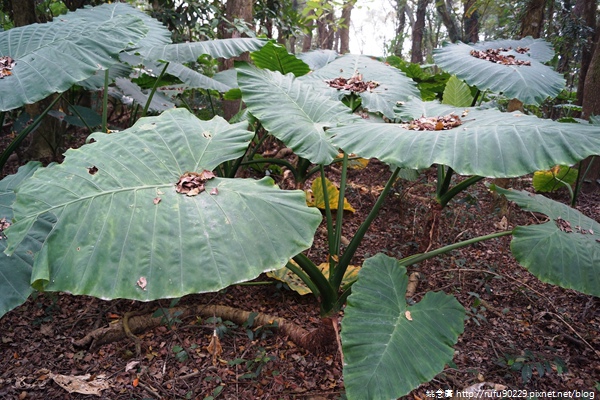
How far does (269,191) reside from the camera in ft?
3.41

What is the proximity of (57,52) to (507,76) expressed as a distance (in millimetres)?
1940

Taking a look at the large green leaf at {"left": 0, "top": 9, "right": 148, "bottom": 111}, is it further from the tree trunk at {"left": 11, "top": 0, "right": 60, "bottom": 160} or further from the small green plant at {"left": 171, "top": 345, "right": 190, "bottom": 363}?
the tree trunk at {"left": 11, "top": 0, "right": 60, "bottom": 160}

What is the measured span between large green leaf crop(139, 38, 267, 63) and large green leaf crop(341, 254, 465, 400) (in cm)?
130

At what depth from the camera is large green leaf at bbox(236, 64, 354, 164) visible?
1.32 meters

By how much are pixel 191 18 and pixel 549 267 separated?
139 inches

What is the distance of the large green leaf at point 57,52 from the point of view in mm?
1268

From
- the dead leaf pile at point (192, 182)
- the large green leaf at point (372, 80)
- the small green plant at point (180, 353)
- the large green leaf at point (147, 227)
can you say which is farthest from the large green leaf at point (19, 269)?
the large green leaf at point (372, 80)

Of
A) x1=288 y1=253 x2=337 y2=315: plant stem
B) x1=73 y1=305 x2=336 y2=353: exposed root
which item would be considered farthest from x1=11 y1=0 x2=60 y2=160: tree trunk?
x1=288 y1=253 x2=337 y2=315: plant stem

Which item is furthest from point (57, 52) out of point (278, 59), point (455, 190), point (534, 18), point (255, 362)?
point (534, 18)

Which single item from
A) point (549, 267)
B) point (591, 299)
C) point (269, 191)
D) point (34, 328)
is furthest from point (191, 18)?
point (591, 299)

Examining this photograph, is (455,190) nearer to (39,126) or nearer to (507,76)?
(507,76)

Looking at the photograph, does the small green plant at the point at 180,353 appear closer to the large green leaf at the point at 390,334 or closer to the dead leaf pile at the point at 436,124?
the large green leaf at the point at 390,334

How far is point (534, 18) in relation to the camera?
301cm

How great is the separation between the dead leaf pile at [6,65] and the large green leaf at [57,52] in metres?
0.02
